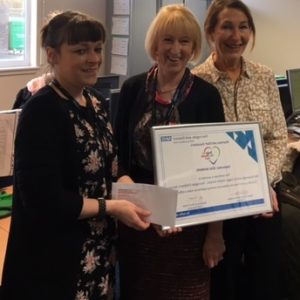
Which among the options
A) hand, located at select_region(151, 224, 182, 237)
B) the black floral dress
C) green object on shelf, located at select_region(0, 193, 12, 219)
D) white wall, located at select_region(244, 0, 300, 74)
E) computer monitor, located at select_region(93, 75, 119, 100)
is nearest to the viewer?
the black floral dress

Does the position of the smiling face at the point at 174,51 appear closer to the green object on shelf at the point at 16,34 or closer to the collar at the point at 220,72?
the collar at the point at 220,72

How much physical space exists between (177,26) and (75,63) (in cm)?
43

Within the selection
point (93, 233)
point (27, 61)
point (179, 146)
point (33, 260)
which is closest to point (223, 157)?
point (179, 146)

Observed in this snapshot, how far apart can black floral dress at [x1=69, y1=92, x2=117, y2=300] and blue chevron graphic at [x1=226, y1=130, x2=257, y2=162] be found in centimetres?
40

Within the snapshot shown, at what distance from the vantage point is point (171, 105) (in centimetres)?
151

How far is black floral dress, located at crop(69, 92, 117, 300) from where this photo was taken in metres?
1.25

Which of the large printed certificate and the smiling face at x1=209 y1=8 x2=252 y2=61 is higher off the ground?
the smiling face at x1=209 y1=8 x2=252 y2=61

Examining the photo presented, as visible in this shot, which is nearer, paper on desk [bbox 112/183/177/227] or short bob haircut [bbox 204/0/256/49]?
paper on desk [bbox 112/183/177/227]

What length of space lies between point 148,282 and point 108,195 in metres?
0.37

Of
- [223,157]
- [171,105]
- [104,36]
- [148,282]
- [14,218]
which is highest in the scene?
[104,36]

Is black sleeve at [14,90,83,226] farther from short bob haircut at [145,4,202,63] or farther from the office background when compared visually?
the office background

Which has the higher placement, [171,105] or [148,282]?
[171,105]

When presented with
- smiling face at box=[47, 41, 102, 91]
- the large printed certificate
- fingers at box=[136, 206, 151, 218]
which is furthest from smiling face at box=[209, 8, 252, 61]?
fingers at box=[136, 206, 151, 218]

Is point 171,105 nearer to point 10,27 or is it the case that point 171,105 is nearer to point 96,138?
point 96,138
